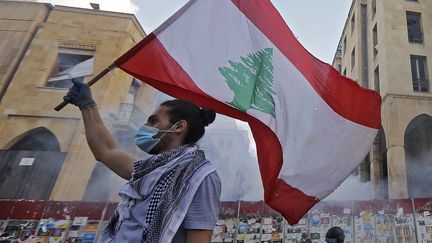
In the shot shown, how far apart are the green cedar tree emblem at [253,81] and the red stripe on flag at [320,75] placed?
30cm

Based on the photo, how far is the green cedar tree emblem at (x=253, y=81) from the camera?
289cm

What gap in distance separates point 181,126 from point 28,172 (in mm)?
10661

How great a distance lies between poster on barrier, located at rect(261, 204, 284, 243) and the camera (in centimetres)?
637

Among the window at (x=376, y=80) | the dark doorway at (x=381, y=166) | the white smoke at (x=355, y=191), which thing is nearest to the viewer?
the dark doorway at (x=381, y=166)

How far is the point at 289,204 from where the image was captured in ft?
9.03

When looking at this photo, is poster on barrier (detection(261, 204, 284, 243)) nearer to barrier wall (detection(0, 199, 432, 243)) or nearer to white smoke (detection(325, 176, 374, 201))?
barrier wall (detection(0, 199, 432, 243))

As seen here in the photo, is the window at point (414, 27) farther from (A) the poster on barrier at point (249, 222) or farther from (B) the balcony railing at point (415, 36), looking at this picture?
(A) the poster on barrier at point (249, 222)

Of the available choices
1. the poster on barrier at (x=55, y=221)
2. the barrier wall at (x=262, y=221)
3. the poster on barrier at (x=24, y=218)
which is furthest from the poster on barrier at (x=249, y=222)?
the poster on barrier at (x=24, y=218)

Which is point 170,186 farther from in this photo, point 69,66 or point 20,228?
point 69,66

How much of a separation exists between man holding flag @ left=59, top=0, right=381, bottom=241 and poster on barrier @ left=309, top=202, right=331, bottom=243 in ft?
12.0

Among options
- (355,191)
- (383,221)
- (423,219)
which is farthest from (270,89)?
(355,191)

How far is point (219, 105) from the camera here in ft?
9.46

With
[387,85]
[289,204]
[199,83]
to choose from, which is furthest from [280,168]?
[387,85]


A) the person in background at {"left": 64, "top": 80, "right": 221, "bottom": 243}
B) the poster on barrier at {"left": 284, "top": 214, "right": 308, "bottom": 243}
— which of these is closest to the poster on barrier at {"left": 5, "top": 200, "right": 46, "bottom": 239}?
the poster on barrier at {"left": 284, "top": 214, "right": 308, "bottom": 243}
